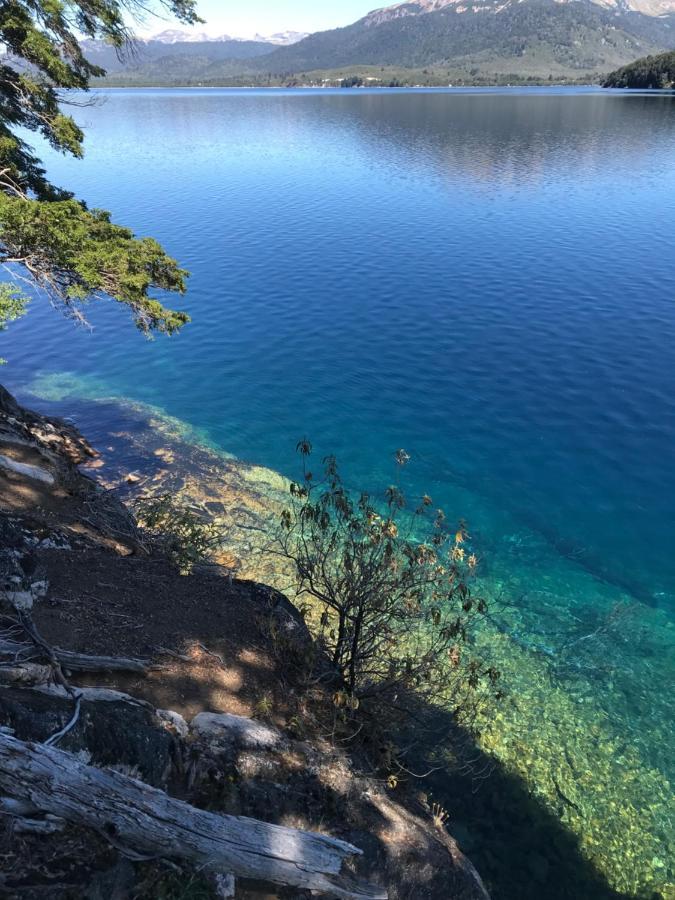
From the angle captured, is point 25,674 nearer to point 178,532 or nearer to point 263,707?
point 263,707

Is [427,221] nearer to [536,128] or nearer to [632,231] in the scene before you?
[632,231]

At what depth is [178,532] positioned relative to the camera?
18562mm

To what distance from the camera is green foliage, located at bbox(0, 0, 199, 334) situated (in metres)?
14.8

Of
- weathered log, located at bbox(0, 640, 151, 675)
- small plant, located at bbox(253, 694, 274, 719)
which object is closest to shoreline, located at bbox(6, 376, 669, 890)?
small plant, located at bbox(253, 694, 274, 719)

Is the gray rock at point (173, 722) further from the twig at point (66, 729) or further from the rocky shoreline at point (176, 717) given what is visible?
the twig at point (66, 729)

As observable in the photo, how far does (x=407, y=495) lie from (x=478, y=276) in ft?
101

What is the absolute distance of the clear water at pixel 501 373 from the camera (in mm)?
16344

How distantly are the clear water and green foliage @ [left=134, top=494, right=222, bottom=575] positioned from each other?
668 cm

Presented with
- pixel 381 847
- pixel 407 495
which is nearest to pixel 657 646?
pixel 407 495

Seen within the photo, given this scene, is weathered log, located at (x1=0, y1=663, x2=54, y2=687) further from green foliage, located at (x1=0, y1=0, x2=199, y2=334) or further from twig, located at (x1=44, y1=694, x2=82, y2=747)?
green foliage, located at (x1=0, y1=0, x2=199, y2=334)

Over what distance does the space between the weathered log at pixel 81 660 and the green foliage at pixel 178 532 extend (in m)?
5.18

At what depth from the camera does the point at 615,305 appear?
4153cm

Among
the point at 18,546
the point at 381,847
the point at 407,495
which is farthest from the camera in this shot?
the point at 407,495

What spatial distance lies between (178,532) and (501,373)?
2348cm
